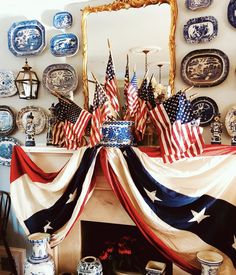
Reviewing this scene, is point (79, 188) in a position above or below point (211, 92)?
below

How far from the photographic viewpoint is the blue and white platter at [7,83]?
2.81m

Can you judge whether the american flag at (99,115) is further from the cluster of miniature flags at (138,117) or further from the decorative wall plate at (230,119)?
the decorative wall plate at (230,119)

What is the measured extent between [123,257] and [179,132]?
124 centimetres

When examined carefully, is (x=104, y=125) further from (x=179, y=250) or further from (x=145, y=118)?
(x=179, y=250)

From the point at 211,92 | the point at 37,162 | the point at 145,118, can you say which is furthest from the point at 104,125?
the point at 211,92

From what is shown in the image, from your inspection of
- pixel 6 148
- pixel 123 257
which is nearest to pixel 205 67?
pixel 123 257

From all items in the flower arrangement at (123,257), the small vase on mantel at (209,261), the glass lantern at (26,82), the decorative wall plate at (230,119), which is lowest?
the flower arrangement at (123,257)

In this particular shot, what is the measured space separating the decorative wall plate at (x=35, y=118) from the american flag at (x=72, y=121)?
425mm

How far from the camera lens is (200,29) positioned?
7.21ft

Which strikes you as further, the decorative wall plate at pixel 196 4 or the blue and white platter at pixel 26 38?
the blue and white platter at pixel 26 38

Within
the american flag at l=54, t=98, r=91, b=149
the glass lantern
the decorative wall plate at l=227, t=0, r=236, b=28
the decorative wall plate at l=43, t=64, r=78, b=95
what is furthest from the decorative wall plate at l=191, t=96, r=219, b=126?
the glass lantern

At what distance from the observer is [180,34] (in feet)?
7.43

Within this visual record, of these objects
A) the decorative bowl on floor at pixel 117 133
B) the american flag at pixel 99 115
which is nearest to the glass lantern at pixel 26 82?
the american flag at pixel 99 115

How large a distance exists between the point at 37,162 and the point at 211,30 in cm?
175
